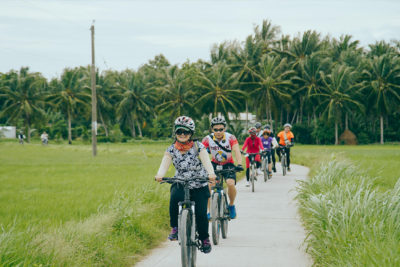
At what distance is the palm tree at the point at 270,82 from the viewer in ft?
173

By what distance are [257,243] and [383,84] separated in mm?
51517

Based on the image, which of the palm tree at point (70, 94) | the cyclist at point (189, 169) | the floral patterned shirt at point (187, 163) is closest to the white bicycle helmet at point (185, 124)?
the cyclist at point (189, 169)

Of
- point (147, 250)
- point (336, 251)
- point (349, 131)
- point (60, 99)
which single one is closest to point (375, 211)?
point (336, 251)

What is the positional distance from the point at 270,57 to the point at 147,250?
50234 mm

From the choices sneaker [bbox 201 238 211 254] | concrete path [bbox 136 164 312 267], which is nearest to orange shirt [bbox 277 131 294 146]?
concrete path [bbox 136 164 312 267]

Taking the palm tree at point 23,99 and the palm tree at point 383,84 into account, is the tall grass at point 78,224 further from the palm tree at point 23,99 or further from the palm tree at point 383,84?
the palm tree at point 23,99

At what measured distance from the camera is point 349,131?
56781 mm

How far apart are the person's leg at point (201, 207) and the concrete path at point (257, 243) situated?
1.62 feet

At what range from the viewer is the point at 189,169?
5.78m

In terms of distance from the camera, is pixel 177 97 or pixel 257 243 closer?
pixel 257 243

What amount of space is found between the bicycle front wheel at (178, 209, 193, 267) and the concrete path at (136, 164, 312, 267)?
677mm

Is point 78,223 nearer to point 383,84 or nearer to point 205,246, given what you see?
point 205,246

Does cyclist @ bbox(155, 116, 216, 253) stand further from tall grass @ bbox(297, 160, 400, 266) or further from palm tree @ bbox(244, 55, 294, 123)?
palm tree @ bbox(244, 55, 294, 123)

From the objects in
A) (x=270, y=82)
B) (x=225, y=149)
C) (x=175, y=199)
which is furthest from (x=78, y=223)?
(x=270, y=82)
